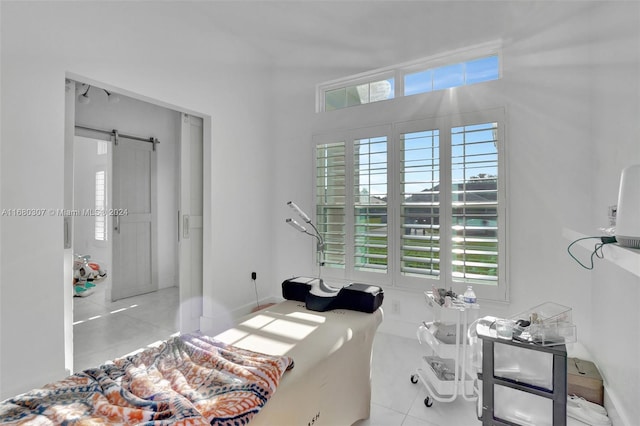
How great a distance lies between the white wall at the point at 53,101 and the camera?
5.74ft

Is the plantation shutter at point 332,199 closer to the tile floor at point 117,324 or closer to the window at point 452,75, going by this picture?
the window at point 452,75

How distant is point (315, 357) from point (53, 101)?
2187mm

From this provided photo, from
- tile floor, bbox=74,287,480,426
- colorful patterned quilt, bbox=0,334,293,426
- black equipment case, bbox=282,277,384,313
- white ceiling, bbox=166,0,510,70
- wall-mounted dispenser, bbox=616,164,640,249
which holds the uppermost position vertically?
white ceiling, bbox=166,0,510,70

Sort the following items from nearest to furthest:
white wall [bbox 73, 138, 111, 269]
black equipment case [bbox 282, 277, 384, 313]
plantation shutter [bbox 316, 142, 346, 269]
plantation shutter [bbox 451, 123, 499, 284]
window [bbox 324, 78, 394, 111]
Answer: black equipment case [bbox 282, 277, 384, 313], plantation shutter [bbox 451, 123, 499, 284], window [bbox 324, 78, 394, 111], plantation shutter [bbox 316, 142, 346, 269], white wall [bbox 73, 138, 111, 269]

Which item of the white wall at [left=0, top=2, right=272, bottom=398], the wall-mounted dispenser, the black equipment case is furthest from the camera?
the white wall at [left=0, top=2, right=272, bottom=398]

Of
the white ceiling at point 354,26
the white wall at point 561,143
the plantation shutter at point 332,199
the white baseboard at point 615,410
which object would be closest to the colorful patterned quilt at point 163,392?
the white baseboard at point 615,410

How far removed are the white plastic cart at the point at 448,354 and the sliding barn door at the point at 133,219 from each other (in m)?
3.69

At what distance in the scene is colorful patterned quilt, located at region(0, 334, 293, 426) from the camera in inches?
30.8

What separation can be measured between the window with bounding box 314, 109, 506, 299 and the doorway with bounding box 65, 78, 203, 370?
1327 millimetres

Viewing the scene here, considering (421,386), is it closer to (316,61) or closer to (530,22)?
(530,22)

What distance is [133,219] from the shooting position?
4031 mm

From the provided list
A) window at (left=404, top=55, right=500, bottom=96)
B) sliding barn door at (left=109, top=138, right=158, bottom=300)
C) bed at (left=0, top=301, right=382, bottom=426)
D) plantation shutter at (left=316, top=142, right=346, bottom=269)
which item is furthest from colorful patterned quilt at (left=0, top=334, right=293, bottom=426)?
sliding barn door at (left=109, top=138, right=158, bottom=300)

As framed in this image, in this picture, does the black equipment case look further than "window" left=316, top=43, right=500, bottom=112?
No

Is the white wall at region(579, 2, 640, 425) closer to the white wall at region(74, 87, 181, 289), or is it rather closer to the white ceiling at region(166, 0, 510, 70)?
the white ceiling at region(166, 0, 510, 70)
